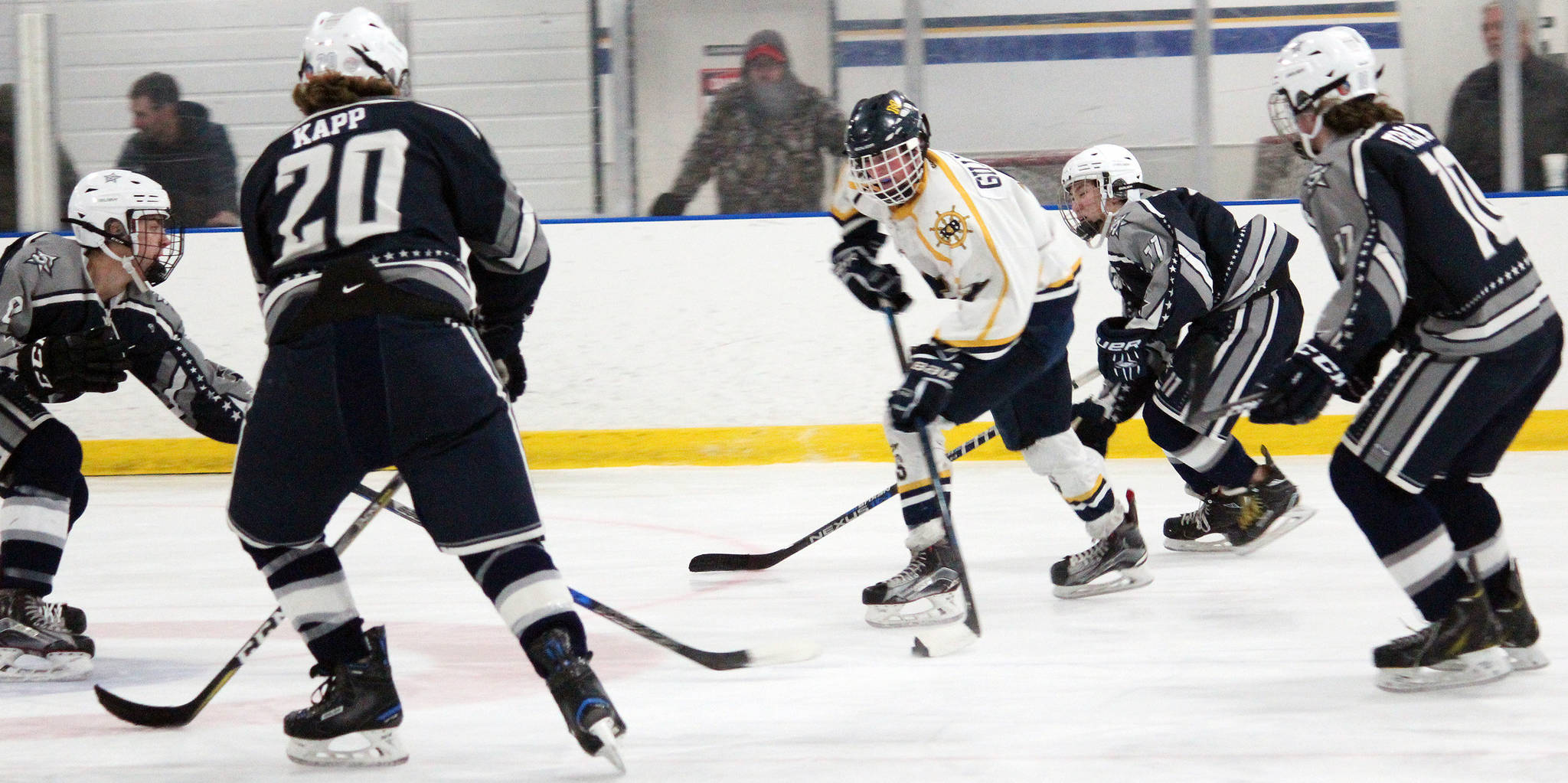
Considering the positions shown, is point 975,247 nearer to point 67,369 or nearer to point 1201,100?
point 67,369

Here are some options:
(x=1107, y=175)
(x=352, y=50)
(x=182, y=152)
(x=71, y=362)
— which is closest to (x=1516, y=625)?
(x=1107, y=175)

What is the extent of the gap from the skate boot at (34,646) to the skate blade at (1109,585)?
6.15 ft

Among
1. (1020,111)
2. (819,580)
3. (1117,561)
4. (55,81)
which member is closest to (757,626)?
(819,580)

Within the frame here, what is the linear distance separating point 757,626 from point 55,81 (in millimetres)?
4011

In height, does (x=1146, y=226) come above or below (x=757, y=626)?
above

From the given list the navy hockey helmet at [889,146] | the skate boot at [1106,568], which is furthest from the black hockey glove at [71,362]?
the skate boot at [1106,568]

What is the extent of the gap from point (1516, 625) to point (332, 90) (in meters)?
1.95

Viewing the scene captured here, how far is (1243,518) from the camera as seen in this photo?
330 centimetres

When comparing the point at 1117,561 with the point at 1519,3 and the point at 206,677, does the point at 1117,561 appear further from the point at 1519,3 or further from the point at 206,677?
the point at 1519,3

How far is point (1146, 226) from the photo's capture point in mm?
3129

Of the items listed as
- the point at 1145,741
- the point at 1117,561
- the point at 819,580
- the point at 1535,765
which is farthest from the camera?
the point at 819,580

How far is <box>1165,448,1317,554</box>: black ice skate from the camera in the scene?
10.8 ft

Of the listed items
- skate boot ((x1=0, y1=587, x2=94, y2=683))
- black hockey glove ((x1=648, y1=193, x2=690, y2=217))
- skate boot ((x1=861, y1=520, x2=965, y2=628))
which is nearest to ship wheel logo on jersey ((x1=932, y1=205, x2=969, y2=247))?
skate boot ((x1=861, y1=520, x2=965, y2=628))

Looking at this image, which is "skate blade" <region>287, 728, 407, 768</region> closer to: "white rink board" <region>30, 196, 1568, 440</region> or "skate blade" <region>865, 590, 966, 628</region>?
"skate blade" <region>865, 590, 966, 628</region>
